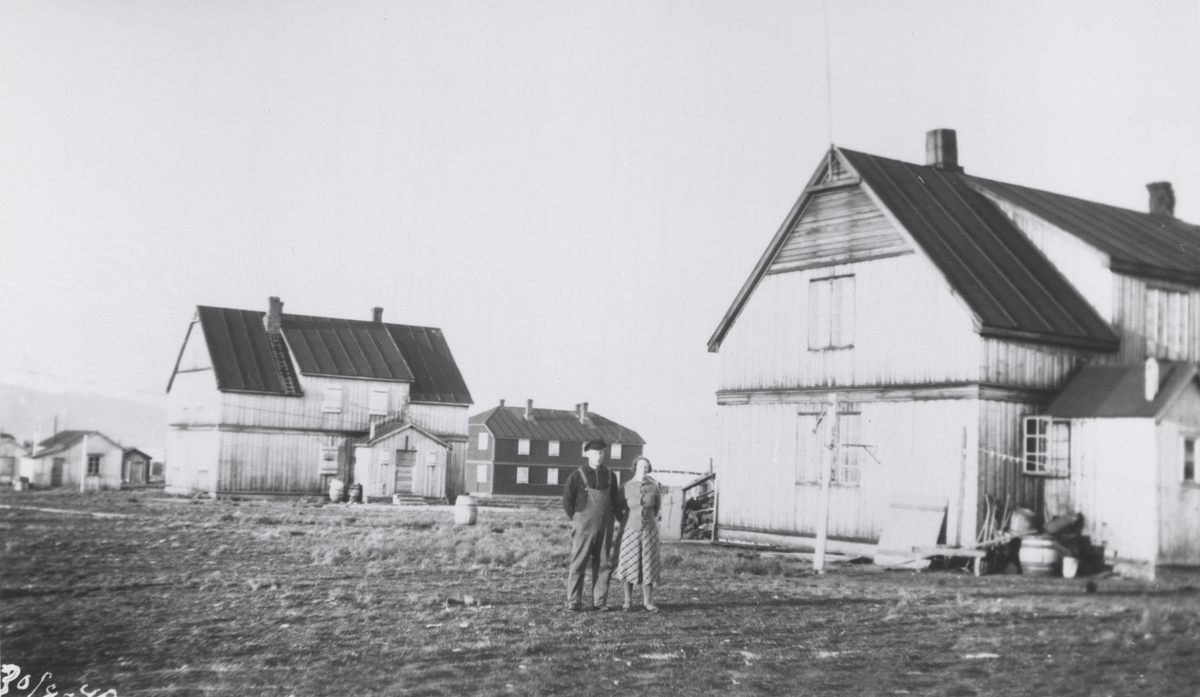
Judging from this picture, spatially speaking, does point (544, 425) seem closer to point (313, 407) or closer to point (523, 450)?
point (523, 450)

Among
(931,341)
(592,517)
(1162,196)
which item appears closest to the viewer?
(592,517)

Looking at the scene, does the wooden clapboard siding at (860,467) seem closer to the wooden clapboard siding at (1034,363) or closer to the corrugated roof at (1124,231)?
the wooden clapboard siding at (1034,363)

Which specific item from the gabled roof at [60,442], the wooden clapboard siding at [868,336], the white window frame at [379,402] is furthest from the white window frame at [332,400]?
the wooden clapboard siding at [868,336]

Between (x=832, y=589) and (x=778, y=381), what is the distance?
9110 millimetres

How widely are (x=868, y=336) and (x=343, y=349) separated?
34.8 m

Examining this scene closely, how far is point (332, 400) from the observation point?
51188mm

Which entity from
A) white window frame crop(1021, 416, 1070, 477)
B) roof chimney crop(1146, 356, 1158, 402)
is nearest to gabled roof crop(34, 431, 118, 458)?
white window frame crop(1021, 416, 1070, 477)

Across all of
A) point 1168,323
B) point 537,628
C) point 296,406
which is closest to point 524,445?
point 296,406

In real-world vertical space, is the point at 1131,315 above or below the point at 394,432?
above

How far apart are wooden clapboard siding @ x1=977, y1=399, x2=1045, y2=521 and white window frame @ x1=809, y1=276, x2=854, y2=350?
3551 millimetres

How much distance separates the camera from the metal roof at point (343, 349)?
169 feet

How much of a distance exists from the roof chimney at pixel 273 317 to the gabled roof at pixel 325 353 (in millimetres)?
229

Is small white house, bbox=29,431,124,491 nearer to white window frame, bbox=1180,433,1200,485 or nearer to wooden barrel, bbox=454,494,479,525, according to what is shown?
wooden barrel, bbox=454,494,479,525

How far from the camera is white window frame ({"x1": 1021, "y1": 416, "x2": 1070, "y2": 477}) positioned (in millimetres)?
20406
